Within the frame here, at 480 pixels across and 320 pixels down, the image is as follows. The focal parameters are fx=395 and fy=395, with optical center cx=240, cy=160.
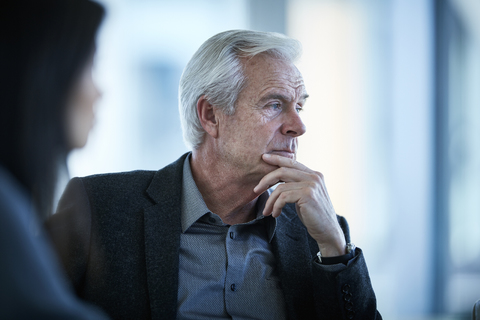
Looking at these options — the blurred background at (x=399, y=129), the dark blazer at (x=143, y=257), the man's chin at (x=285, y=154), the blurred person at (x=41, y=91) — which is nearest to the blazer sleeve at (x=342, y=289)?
the dark blazer at (x=143, y=257)

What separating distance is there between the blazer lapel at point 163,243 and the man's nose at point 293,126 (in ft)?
1.49

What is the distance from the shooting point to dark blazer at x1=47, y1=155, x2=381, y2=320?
1.26m

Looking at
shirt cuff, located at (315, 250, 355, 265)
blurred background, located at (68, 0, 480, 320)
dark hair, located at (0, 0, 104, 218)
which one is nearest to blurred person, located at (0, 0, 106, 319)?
dark hair, located at (0, 0, 104, 218)

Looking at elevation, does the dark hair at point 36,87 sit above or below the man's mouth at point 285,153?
above

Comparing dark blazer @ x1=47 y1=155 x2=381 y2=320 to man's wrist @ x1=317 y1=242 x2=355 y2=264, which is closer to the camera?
dark blazer @ x1=47 y1=155 x2=381 y2=320

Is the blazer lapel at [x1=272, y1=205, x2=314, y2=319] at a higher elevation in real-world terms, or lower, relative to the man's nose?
lower

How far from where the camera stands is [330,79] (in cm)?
269

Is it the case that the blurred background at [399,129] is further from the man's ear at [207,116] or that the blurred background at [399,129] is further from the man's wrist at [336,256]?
the man's wrist at [336,256]

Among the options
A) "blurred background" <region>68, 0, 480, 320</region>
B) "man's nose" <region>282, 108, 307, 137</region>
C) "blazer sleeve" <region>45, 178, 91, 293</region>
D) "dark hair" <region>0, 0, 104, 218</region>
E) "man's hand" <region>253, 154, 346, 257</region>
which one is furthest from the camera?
"blurred background" <region>68, 0, 480, 320</region>

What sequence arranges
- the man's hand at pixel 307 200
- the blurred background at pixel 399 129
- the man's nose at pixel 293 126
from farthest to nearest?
the blurred background at pixel 399 129 < the man's nose at pixel 293 126 < the man's hand at pixel 307 200

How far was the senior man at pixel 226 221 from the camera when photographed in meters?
1.29

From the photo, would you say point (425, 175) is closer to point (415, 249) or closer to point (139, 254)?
point (415, 249)

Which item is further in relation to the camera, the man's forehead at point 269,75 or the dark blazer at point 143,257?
the man's forehead at point 269,75

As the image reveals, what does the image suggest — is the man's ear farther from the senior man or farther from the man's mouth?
the man's mouth
